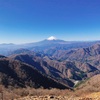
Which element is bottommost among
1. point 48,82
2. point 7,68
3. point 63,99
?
point 48,82

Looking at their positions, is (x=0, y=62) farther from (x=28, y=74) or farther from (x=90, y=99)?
(x=90, y=99)

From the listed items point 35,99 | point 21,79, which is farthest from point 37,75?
point 35,99

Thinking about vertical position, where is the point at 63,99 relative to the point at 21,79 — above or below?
above

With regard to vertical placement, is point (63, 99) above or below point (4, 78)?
above

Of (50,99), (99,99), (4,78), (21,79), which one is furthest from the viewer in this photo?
(21,79)

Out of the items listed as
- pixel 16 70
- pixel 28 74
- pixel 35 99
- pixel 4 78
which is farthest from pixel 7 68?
pixel 35 99

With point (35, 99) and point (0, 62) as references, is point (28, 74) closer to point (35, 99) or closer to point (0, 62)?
point (0, 62)

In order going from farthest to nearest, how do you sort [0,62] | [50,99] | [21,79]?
1. [0,62]
2. [21,79]
3. [50,99]

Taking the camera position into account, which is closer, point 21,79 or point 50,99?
point 50,99

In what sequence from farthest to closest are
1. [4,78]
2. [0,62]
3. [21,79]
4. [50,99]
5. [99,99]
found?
[0,62]
[21,79]
[4,78]
[50,99]
[99,99]
